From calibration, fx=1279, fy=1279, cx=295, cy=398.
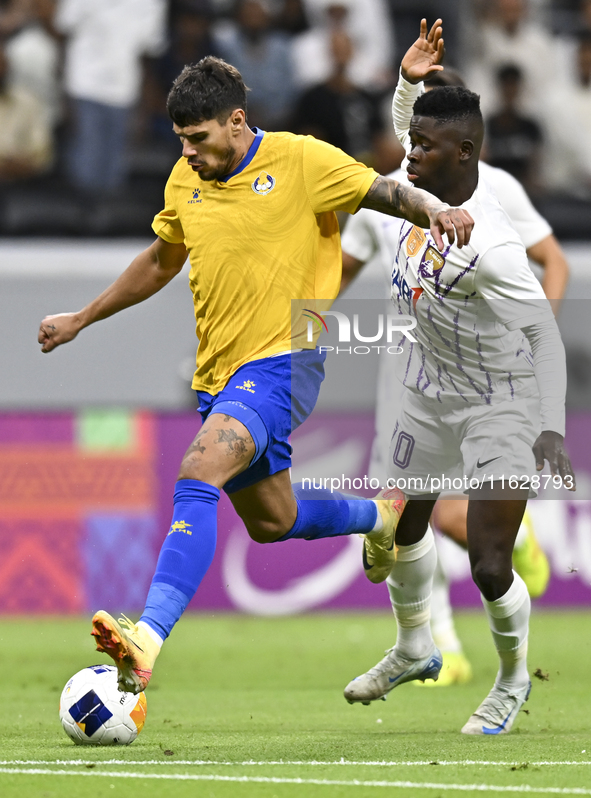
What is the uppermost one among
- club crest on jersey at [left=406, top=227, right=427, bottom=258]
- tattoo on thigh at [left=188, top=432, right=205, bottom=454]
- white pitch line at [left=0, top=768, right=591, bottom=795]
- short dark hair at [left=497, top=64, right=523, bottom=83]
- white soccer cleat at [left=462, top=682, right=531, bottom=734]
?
short dark hair at [left=497, top=64, right=523, bottom=83]

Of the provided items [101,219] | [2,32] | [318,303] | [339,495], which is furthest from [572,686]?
[2,32]

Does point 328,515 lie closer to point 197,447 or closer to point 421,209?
point 197,447

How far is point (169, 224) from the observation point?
485cm

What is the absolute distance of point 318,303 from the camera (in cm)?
472

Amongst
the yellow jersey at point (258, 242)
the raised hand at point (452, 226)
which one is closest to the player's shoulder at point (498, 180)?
the yellow jersey at point (258, 242)

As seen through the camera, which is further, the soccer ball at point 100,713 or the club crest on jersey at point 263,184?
the club crest on jersey at point 263,184

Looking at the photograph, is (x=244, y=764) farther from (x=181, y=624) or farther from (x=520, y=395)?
(x=181, y=624)

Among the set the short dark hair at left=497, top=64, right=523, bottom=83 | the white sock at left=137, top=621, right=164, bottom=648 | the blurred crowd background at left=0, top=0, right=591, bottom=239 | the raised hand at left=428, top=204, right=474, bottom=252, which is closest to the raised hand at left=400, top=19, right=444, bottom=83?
the raised hand at left=428, top=204, right=474, bottom=252

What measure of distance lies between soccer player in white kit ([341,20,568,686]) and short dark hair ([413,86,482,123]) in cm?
75

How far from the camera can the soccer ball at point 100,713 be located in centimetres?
418

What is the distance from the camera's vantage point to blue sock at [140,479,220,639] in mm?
4043

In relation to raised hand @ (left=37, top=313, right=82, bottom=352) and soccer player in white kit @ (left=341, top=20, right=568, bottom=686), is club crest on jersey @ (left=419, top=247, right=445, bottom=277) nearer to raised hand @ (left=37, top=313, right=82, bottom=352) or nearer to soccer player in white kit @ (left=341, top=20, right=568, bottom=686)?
soccer player in white kit @ (left=341, top=20, right=568, bottom=686)

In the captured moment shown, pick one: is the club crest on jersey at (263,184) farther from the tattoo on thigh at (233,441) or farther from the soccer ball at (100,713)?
the soccer ball at (100,713)

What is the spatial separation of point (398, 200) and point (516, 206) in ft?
6.20
